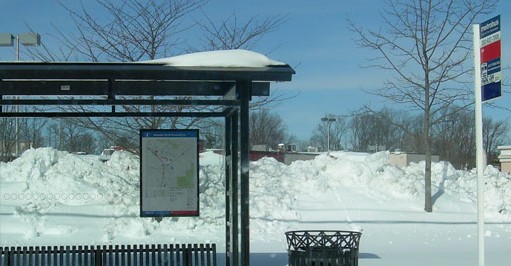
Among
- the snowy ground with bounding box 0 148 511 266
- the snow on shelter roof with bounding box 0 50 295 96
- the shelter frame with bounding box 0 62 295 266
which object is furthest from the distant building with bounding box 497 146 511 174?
the snow on shelter roof with bounding box 0 50 295 96

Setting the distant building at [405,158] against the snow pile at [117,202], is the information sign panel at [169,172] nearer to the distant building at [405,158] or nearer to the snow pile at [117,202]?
the snow pile at [117,202]

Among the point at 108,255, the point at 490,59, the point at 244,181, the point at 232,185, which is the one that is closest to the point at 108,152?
the point at 108,255

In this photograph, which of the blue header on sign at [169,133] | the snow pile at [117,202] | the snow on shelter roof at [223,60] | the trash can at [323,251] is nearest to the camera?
the snow on shelter roof at [223,60]

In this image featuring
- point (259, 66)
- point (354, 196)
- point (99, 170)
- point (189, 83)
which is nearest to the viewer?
point (259, 66)

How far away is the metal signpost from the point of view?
6500 mm

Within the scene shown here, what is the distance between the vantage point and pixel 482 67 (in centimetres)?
676

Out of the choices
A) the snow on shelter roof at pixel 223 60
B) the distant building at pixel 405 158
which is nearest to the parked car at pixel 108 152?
the snow on shelter roof at pixel 223 60

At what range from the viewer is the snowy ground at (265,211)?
39.3ft

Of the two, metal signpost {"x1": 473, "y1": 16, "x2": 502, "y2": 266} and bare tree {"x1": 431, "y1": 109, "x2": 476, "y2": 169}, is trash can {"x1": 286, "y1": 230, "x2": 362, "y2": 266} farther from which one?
bare tree {"x1": 431, "y1": 109, "x2": 476, "y2": 169}

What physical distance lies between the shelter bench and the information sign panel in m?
0.49

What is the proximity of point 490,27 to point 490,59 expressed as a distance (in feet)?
1.03

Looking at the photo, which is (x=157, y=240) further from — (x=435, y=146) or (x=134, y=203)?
(x=435, y=146)

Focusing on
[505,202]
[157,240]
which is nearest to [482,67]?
[157,240]

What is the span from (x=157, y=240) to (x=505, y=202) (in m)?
11.0
